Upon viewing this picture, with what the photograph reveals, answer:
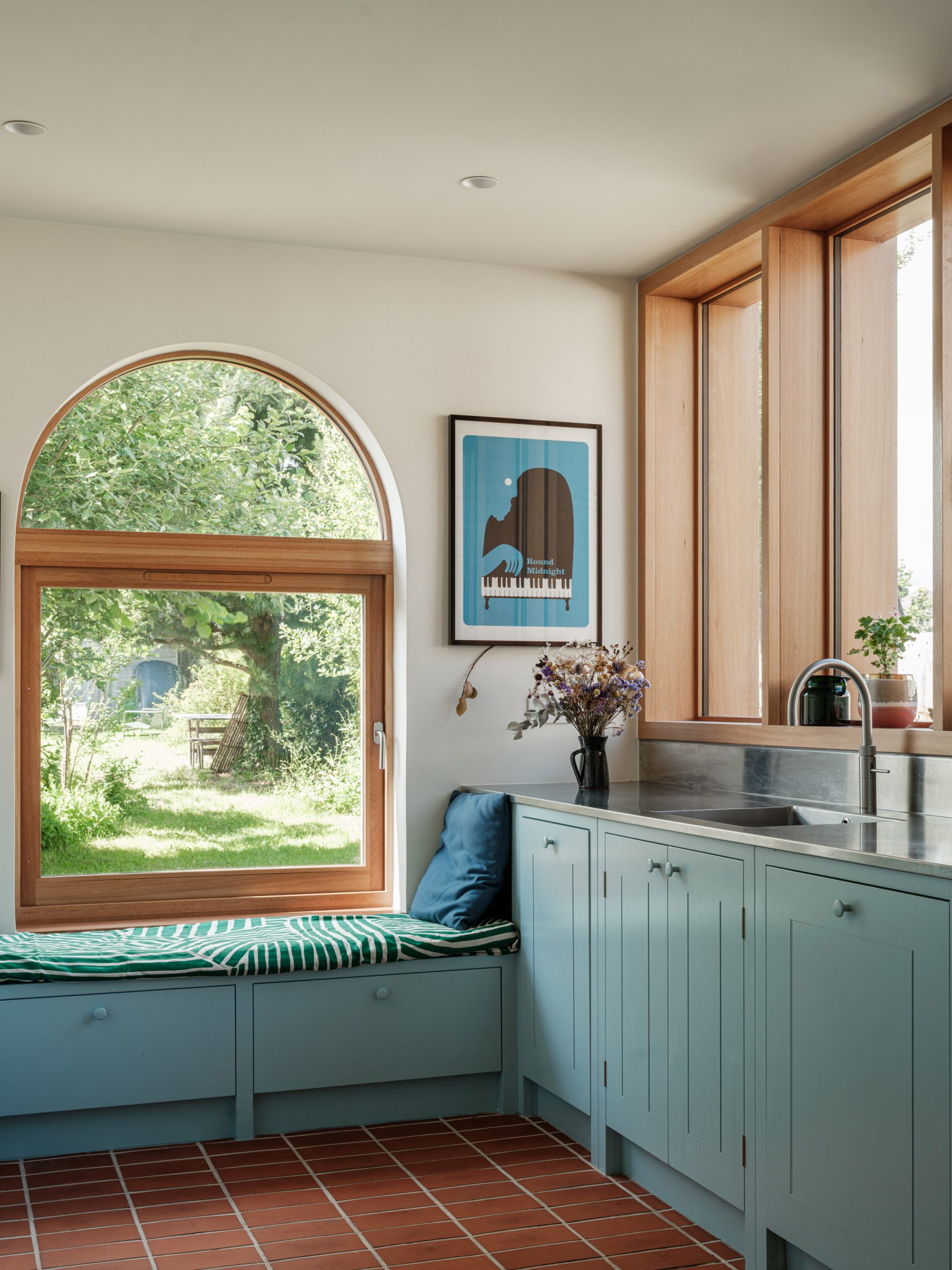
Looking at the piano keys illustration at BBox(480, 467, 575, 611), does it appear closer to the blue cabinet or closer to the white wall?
the white wall

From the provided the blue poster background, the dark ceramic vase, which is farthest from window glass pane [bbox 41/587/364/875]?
the dark ceramic vase

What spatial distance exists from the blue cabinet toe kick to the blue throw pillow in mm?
159

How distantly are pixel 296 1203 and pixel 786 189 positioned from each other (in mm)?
2943

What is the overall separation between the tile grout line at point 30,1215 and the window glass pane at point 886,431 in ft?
7.97

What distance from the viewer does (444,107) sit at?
2971mm

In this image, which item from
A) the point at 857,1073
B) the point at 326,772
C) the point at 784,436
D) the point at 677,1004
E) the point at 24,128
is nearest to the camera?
the point at 857,1073

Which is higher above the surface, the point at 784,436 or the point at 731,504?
the point at 784,436

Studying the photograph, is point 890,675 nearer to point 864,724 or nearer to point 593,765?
point 864,724

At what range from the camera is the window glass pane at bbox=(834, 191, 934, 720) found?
3.28 metres

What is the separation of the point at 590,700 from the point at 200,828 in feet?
4.28

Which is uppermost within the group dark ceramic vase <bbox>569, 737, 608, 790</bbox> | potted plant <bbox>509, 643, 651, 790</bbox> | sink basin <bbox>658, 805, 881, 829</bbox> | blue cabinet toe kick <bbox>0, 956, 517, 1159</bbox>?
potted plant <bbox>509, 643, 651, 790</bbox>

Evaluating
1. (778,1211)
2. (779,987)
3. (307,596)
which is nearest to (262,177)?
(307,596)

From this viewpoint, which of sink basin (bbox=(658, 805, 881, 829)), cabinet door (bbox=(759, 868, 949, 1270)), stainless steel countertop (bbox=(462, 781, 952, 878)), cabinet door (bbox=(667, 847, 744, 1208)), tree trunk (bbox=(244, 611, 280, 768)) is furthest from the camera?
tree trunk (bbox=(244, 611, 280, 768))

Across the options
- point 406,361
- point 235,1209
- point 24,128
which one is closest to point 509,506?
point 406,361
